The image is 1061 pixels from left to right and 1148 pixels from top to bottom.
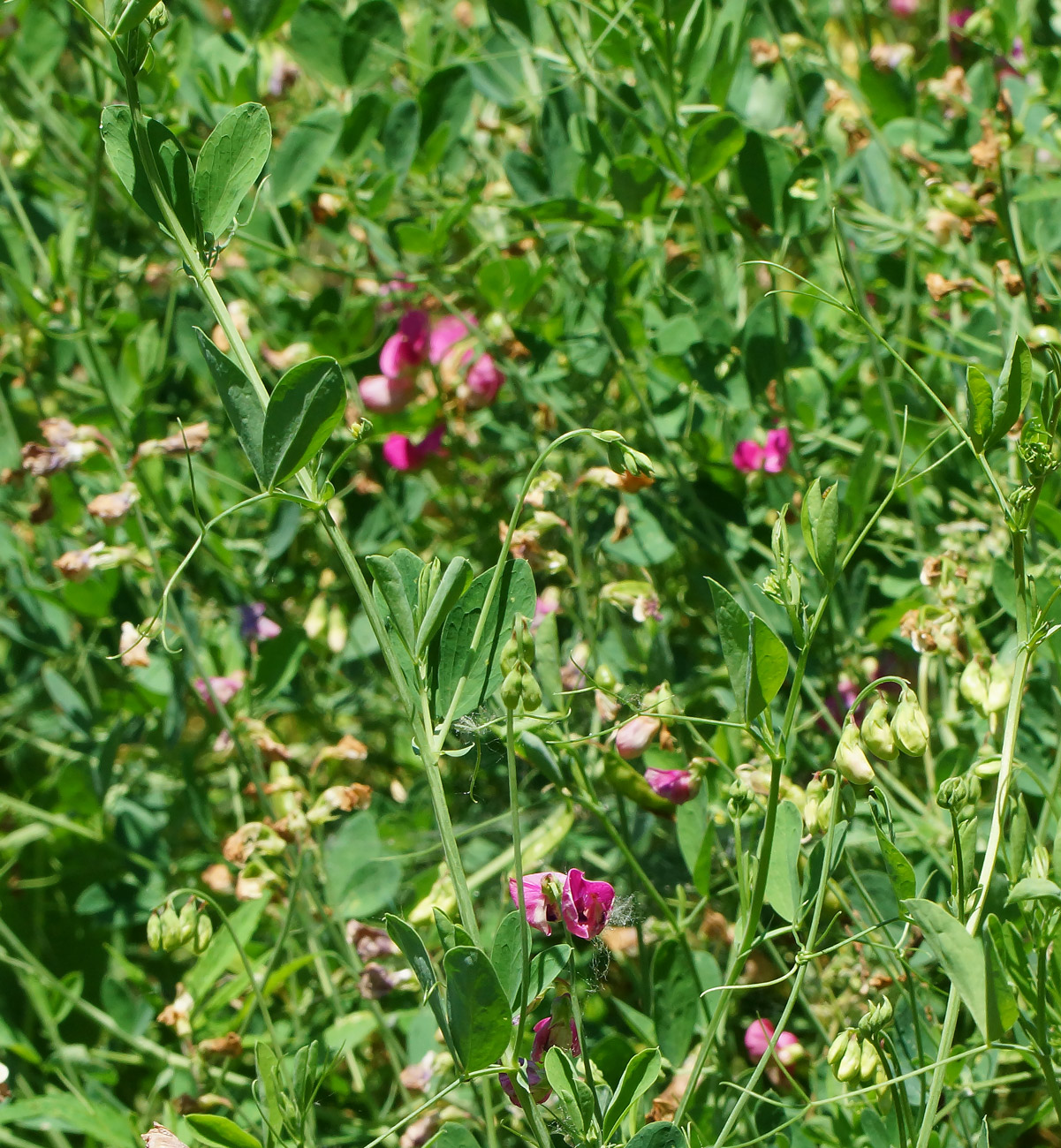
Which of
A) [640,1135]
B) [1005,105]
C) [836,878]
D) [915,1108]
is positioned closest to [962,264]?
[1005,105]

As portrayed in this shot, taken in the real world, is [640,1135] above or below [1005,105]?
below

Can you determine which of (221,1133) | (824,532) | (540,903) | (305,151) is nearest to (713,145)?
(305,151)

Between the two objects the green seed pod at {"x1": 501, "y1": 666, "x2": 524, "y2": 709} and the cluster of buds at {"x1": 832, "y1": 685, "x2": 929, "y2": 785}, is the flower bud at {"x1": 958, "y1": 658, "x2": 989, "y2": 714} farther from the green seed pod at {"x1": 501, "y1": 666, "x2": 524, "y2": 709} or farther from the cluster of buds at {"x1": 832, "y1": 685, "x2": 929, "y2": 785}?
the green seed pod at {"x1": 501, "y1": 666, "x2": 524, "y2": 709}

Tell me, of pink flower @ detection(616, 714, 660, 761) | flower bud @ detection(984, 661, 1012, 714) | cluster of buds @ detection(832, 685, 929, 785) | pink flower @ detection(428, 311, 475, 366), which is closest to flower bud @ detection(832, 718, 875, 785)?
cluster of buds @ detection(832, 685, 929, 785)

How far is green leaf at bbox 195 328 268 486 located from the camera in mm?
499

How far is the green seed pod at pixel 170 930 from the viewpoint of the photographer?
669mm

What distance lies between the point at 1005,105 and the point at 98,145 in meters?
0.77

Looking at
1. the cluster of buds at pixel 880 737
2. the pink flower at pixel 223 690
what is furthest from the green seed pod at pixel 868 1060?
the pink flower at pixel 223 690

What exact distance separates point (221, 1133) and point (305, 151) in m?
0.74

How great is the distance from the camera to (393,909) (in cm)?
89

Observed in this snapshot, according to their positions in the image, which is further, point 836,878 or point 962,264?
point 962,264

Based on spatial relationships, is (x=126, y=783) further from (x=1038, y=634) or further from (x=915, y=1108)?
(x=1038, y=634)

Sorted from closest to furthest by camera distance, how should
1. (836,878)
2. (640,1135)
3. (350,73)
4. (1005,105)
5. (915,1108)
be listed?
(640,1135) < (915,1108) < (836,878) < (1005,105) < (350,73)

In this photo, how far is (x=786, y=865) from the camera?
59 centimetres
